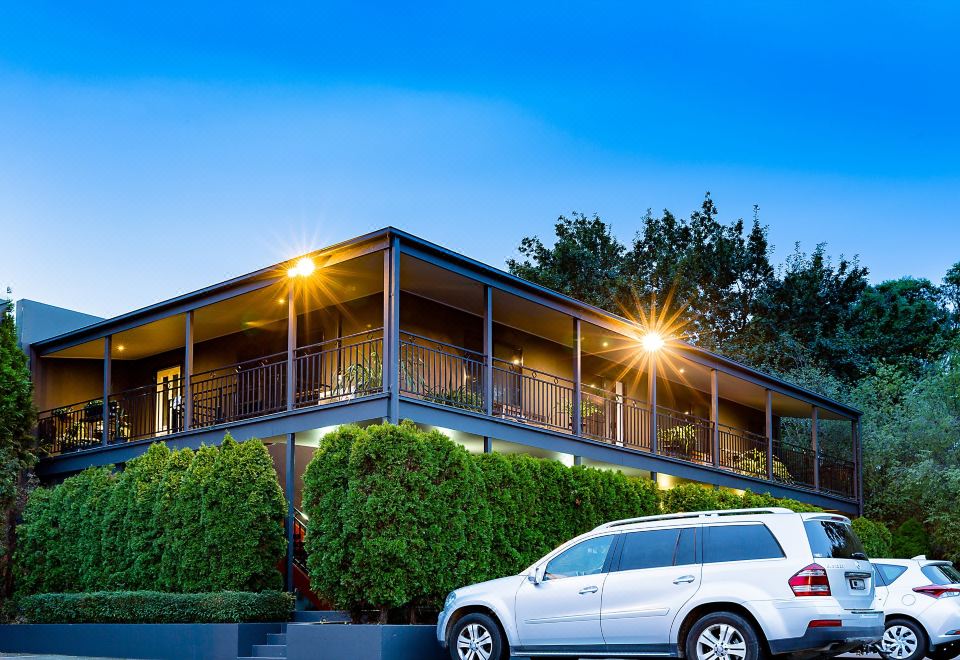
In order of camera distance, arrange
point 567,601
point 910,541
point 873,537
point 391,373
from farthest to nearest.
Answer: point 910,541 → point 873,537 → point 391,373 → point 567,601

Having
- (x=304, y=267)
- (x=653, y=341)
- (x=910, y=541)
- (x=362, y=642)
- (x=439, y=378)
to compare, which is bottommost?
(x=362, y=642)

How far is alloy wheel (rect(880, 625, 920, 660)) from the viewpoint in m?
14.3

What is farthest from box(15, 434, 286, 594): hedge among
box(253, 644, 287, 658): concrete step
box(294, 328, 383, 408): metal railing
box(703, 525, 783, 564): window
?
→ box(703, 525, 783, 564): window

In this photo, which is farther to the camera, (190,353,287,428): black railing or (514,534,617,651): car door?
(190,353,287,428): black railing

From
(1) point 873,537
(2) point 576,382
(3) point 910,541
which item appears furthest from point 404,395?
(3) point 910,541

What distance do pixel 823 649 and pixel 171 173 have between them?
21.0 m

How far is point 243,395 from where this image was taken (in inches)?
795

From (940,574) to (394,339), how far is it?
855cm

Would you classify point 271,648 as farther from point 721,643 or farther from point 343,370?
point 721,643

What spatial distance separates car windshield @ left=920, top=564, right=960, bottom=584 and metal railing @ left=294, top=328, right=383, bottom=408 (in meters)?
8.50

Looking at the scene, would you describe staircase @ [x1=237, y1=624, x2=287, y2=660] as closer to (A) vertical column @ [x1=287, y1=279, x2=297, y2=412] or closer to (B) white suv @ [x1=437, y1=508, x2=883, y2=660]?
(B) white suv @ [x1=437, y1=508, x2=883, y2=660]

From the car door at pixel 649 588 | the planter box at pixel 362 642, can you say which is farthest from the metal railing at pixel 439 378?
the car door at pixel 649 588

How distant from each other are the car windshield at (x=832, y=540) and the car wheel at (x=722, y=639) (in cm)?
99

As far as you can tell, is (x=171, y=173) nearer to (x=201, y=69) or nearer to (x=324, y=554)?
(x=201, y=69)
